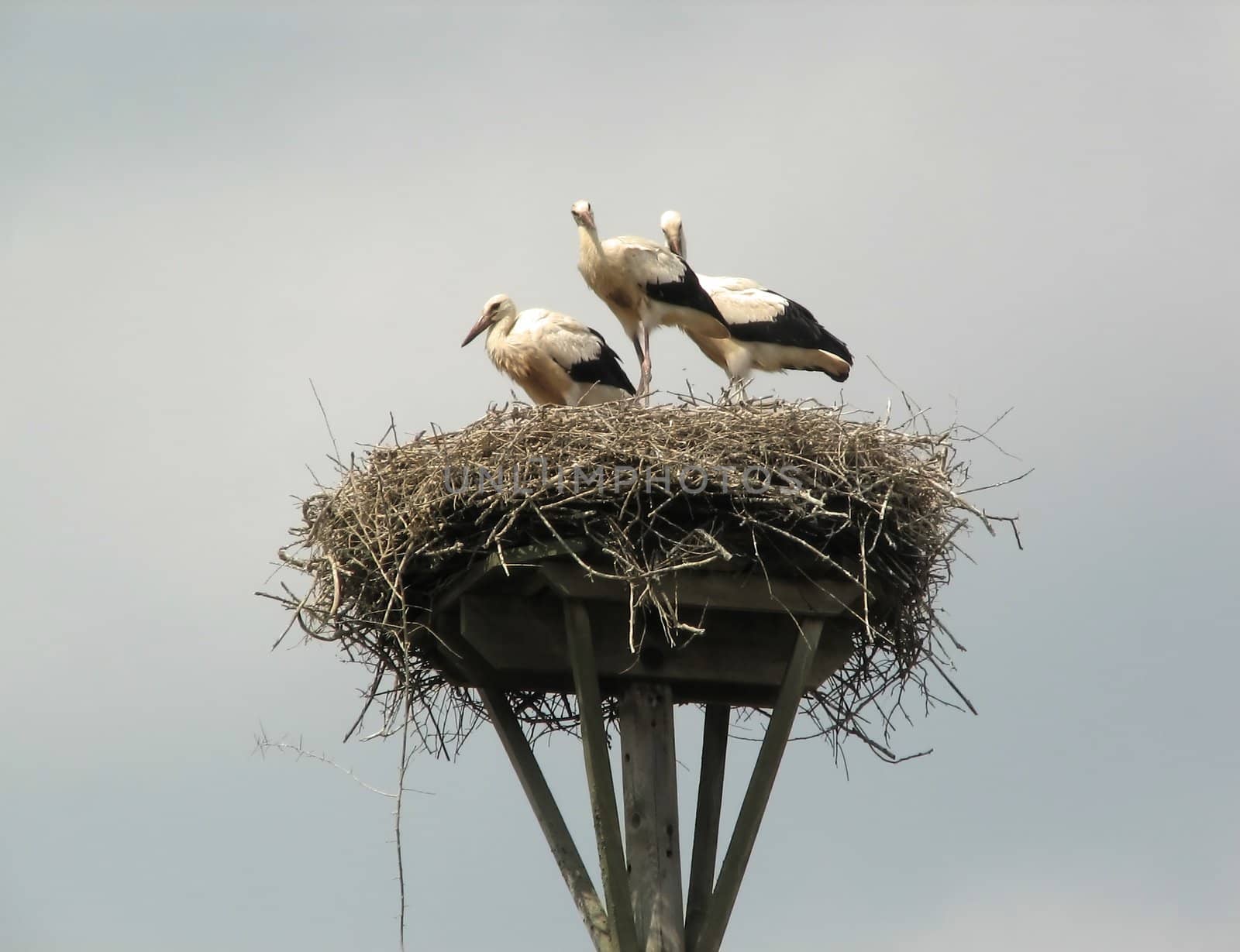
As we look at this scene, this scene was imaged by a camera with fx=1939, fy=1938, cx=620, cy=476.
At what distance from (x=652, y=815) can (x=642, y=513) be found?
1174 millimetres

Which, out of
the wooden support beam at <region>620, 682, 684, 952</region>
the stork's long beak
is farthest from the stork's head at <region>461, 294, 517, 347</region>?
the wooden support beam at <region>620, 682, 684, 952</region>

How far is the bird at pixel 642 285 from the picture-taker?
10680 mm

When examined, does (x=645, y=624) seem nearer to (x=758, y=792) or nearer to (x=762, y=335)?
(x=758, y=792)

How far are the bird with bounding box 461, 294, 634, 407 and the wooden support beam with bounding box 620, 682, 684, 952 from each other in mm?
2784

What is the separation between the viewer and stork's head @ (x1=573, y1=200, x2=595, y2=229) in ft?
35.1

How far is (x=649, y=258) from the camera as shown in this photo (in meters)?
10.7

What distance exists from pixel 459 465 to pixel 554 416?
464 mm

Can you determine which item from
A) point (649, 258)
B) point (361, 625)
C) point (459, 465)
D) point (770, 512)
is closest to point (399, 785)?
point (361, 625)

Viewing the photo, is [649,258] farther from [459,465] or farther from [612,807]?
[612,807]

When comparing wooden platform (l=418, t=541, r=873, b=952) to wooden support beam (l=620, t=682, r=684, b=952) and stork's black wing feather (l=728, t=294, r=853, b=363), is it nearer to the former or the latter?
wooden support beam (l=620, t=682, r=684, b=952)

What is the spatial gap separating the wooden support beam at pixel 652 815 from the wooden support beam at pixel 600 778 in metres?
0.15

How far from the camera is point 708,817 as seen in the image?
7.83 m

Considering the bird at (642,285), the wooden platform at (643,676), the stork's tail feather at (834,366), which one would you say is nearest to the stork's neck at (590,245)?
the bird at (642,285)

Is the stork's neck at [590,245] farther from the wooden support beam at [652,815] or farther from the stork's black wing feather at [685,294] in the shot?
the wooden support beam at [652,815]
